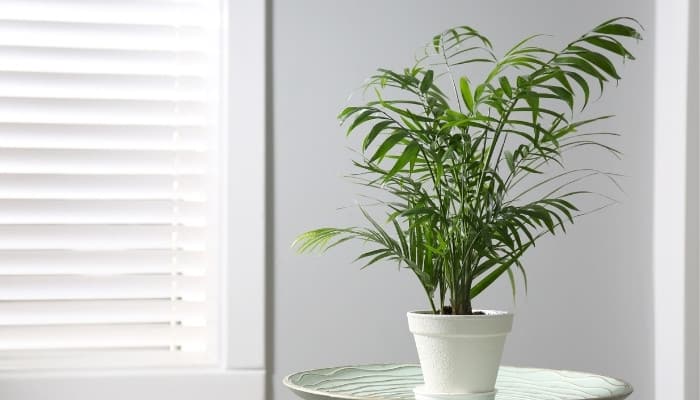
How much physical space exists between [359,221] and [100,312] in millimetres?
579

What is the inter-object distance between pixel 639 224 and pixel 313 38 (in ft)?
2.73

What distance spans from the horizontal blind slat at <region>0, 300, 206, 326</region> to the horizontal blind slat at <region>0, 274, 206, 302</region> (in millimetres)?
16

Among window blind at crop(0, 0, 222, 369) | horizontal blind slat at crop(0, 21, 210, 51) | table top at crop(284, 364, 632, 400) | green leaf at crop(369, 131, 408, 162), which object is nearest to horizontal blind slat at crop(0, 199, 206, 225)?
window blind at crop(0, 0, 222, 369)

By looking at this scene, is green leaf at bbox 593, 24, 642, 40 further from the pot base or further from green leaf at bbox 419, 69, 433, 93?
the pot base

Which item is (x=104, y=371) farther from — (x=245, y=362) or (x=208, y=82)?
(x=208, y=82)

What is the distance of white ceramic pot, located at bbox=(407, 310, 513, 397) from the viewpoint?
133 cm

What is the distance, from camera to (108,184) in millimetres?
1998

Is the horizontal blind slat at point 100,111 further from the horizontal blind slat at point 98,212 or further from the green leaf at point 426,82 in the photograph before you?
→ the green leaf at point 426,82

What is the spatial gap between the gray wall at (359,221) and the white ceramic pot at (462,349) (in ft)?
2.17

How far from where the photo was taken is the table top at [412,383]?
1.38 metres

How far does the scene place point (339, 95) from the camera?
6.63 ft

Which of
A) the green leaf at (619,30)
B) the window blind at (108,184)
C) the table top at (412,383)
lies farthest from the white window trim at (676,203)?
the window blind at (108,184)

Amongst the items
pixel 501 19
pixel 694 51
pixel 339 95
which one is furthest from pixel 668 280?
pixel 339 95

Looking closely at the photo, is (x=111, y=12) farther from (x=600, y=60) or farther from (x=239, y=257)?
(x=600, y=60)
